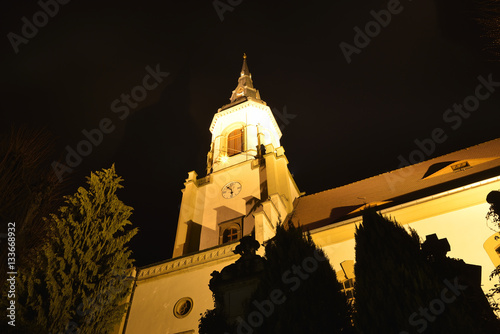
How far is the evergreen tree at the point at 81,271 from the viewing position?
373 inches

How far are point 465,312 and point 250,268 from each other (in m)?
4.40

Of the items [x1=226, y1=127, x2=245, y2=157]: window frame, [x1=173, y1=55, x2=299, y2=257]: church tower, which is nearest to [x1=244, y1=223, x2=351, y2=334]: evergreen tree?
[x1=173, y1=55, x2=299, y2=257]: church tower

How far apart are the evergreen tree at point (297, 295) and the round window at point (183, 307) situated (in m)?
6.39

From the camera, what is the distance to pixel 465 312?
6.87m

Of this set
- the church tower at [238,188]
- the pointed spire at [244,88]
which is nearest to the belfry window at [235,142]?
the church tower at [238,188]

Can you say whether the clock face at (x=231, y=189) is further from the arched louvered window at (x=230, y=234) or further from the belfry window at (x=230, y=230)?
the arched louvered window at (x=230, y=234)

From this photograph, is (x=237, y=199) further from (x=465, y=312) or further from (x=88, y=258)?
(x=465, y=312)

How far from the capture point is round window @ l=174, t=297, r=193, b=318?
14.3 metres

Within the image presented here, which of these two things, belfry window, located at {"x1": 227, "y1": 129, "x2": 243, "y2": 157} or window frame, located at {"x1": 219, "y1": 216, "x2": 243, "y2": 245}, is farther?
belfry window, located at {"x1": 227, "y1": 129, "x2": 243, "y2": 157}

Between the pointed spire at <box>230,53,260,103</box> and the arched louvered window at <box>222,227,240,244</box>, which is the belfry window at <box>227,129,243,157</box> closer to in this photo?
the pointed spire at <box>230,53,260,103</box>

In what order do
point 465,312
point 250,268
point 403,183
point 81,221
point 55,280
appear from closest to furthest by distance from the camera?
point 465,312
point 250,268
point 55,280
point 81,221
point 403,183

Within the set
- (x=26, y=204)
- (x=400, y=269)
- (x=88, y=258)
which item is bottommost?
(x=400, y=269)

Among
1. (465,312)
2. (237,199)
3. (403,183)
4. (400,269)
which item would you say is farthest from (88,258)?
(403,183)

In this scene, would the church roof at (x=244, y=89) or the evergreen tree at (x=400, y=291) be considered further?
the church roof at (x=244, y=89)
